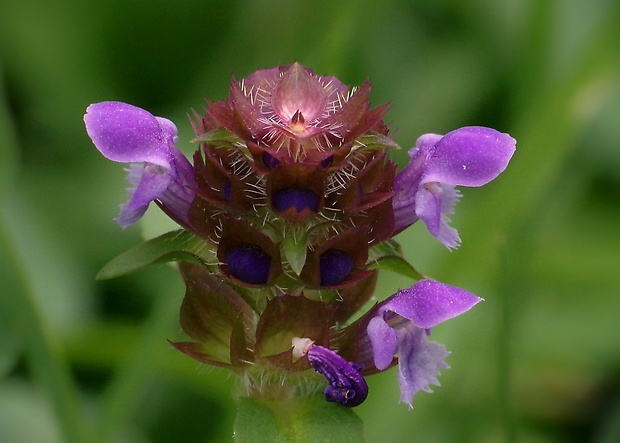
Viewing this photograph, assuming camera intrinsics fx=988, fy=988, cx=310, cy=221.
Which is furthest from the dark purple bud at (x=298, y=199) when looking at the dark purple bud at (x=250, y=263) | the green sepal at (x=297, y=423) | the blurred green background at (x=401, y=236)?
the blurred green background at (x=401, y=236)

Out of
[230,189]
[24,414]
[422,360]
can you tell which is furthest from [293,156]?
[24,414]

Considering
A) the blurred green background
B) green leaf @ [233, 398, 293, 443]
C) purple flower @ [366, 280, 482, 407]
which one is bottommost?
the blurred green background

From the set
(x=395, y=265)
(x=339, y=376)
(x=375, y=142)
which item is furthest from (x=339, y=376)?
(x=375, y=142)

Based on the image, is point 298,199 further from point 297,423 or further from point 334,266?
point 297,423

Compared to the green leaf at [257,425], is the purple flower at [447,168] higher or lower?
higher

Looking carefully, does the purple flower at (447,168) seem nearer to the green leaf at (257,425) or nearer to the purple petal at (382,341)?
the purple petal at (382,341)

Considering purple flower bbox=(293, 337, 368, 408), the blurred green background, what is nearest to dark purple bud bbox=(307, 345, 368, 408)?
purple flower bbox=(293, 337, 368, 408)

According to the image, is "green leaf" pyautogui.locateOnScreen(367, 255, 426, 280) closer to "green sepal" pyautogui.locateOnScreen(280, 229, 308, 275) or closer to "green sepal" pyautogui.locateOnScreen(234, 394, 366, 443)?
"green sepal" pyautogui.locateOnScreen(280, 229, 308, 275)
